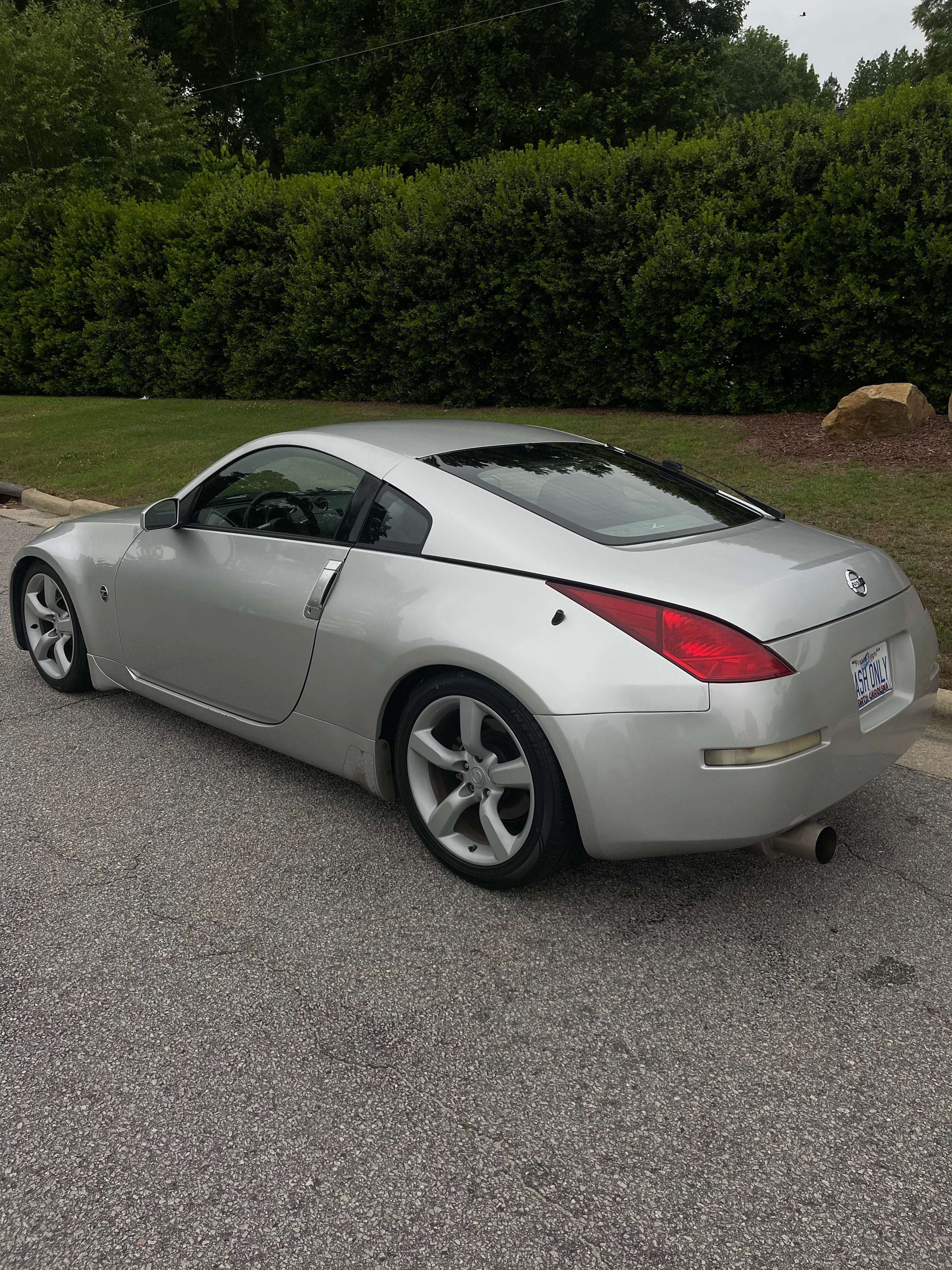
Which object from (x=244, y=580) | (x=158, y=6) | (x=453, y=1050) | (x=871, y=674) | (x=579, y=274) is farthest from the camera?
(x=158, y=6)

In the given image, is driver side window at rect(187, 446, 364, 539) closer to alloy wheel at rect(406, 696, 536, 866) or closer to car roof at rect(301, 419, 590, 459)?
car roof at rect(301, 419, 590, 459)

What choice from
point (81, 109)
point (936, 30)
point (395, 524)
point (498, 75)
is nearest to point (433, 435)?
point (395, 524)

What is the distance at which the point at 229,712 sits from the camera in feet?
13.3

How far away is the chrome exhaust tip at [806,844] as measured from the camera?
9.44 feet

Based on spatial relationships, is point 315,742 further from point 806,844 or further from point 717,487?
point 717,487

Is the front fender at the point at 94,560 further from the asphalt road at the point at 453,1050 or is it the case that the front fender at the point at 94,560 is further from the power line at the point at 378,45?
the power line at the point at 378,45

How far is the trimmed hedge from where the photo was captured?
10055 millimetres

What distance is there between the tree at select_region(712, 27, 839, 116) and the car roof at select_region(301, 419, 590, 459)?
5917 cm

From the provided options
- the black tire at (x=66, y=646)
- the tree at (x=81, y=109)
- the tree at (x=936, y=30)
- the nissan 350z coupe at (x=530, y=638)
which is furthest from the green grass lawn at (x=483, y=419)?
the tree at (x=936, y=30)

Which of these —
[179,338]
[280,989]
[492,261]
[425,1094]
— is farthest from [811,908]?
[179,338]

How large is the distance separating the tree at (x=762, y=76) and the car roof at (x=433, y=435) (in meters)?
59.2

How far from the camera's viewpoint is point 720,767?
2.73 metres

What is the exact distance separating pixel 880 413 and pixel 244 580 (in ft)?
Result: 25.1

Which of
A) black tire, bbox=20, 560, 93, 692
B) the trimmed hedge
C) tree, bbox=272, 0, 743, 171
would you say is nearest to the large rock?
the trimmed hedge
